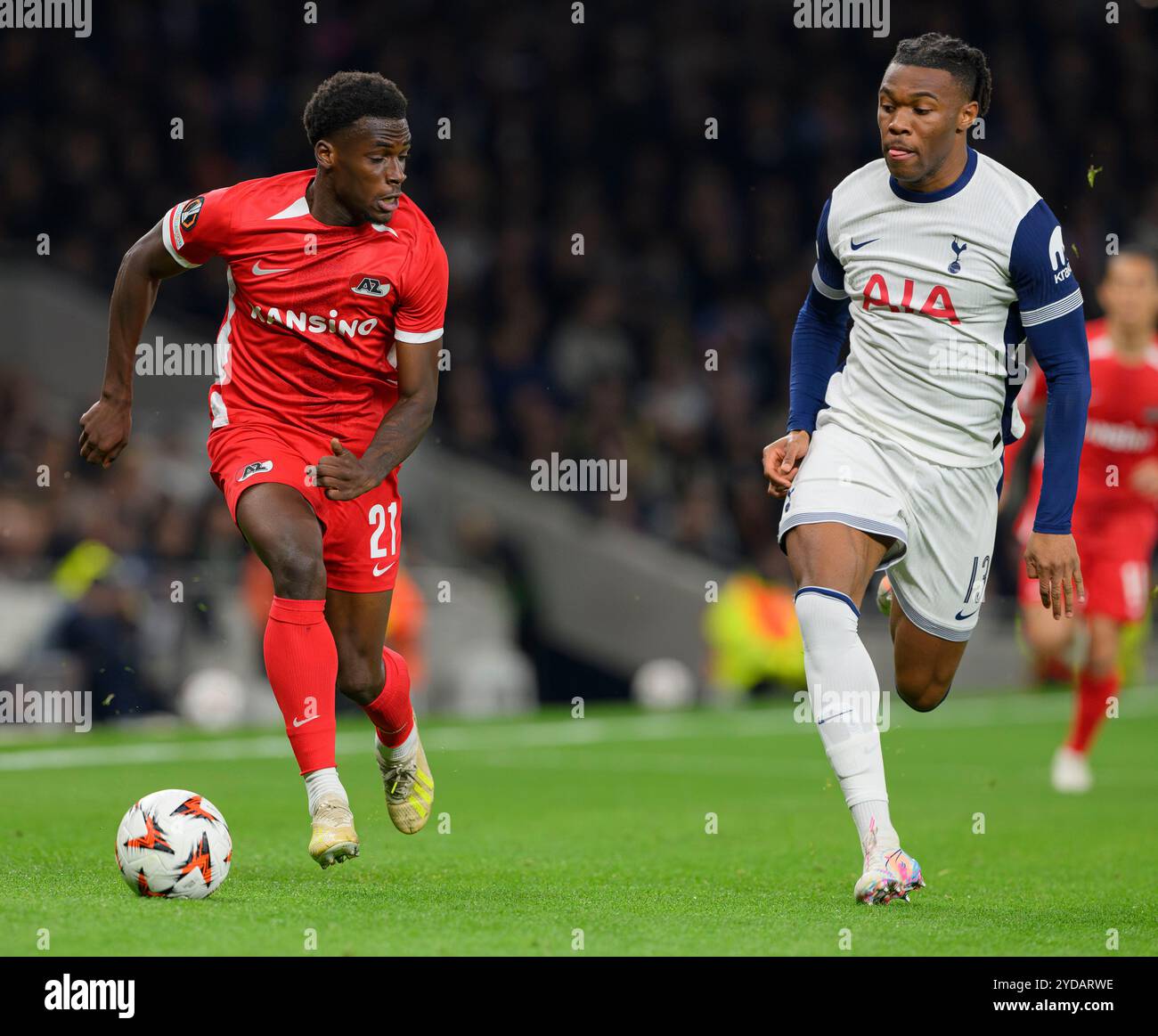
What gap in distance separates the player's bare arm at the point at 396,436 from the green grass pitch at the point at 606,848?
4.09 feet

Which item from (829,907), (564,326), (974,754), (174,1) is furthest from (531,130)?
(829,907)

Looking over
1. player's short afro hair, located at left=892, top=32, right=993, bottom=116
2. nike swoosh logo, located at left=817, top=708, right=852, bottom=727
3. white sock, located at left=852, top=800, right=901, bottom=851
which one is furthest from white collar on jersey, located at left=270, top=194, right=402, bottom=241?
white sock, located at left=852, top=800, right=901, bottom=851

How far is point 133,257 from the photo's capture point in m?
6.06

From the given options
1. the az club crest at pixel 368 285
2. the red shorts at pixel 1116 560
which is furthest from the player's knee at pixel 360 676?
the red shorts at pixel 1116 560

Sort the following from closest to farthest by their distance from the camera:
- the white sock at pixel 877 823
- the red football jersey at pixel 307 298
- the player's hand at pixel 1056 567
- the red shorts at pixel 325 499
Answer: the white sock at pixel 877 823, the player's hand at pixel 1056 567, the red shorts at pixel 325 499, the red football jersey at pixel 307 298

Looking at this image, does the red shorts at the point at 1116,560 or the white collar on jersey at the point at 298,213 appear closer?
the white collar on jersey at the point at 298,213

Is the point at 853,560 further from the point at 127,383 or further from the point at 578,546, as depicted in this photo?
the point at 578,546

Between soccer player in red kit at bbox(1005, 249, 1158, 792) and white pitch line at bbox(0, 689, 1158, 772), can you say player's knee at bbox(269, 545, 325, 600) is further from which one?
soccer player in red kit at bbox(1005, 249, 1158, 792)

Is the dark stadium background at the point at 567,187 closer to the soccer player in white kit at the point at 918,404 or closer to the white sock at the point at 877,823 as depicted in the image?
the soccer player in white kit at the point at 918,404

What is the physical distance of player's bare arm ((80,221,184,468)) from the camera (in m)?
6.01

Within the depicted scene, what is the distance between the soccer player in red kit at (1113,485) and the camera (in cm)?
978

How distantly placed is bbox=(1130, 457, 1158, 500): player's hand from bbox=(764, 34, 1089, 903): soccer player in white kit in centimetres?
422

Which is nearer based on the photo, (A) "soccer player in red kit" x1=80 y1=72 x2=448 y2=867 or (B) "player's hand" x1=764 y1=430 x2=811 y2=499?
(A) "soccer player in red kit" x1=80 y1=72 x2=448 y2=867

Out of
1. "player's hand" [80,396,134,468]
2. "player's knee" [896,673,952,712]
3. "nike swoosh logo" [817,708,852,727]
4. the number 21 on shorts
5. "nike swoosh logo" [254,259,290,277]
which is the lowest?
"nike swoosh logo" [817,708,852,727]
